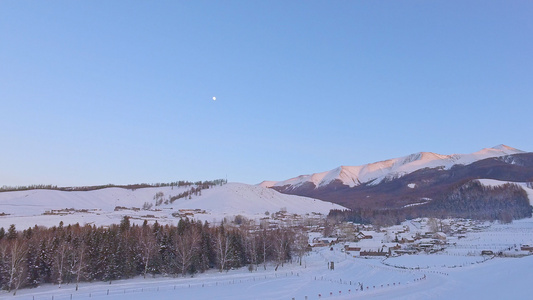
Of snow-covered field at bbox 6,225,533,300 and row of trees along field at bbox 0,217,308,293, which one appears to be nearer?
snow-covered field at bbox 6,225,533,300

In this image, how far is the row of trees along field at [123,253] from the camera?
48.9m

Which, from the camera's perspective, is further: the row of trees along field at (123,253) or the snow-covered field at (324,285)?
the row of trees along field at (123,253)

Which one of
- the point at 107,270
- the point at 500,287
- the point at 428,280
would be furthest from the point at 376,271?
the point at 107,270

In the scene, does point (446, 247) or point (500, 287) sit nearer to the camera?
point (500, 287)

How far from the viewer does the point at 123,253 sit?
182ft

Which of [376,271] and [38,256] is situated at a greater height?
[38,256]

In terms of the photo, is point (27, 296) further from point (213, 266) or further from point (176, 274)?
point (213, 266)

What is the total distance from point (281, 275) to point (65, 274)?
99.9 feet

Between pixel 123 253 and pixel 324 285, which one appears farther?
pixel 123 253

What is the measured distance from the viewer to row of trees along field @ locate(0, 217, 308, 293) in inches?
1924

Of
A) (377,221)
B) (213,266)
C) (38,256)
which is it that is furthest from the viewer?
(377,221)

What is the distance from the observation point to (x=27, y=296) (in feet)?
137

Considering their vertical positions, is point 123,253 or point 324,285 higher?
point 123,253

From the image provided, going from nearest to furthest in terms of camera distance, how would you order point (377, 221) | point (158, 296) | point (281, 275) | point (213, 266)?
point (158, 296)
point (281, 275)
point (213, 266)
point (377, 221)
